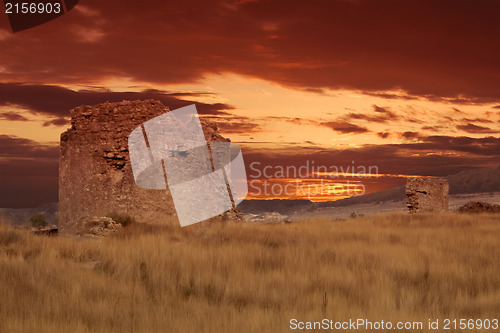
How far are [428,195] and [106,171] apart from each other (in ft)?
64.3

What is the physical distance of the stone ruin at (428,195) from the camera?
29.4 meters

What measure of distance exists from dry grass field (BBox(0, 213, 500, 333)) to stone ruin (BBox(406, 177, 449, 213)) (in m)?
16.2

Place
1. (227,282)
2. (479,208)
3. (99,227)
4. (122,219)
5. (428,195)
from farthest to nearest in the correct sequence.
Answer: (428,195), (479,208), (122,219), (99,227), (227,282)

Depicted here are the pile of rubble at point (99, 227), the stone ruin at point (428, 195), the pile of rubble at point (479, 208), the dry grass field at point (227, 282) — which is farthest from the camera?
the stone ruin at point (428, 195)

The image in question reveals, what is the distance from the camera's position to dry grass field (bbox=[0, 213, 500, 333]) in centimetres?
651

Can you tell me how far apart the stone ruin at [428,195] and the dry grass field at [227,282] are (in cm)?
1623

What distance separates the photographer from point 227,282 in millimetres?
8484

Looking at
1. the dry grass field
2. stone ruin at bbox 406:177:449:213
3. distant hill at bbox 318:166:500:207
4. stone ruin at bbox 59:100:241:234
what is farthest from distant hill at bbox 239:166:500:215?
the dry grass field

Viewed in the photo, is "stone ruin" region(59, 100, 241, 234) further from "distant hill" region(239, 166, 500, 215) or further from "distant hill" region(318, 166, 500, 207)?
"distant hill" region(318, 166, 500, 207)

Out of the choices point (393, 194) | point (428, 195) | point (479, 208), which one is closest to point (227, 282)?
point (428, 195)

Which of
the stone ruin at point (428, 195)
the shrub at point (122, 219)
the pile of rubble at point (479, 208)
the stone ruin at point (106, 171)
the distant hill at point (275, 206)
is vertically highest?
the stone ruin at point (106, 171)

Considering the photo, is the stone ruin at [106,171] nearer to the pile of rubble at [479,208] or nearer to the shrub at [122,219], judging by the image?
the shrub at [122,219]

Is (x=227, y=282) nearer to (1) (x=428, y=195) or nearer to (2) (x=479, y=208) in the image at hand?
(1) (x=428, y=195)

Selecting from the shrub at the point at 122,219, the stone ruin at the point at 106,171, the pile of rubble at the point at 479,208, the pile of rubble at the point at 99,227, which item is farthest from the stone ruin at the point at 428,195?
the pile of rubble at the point at 99,227
